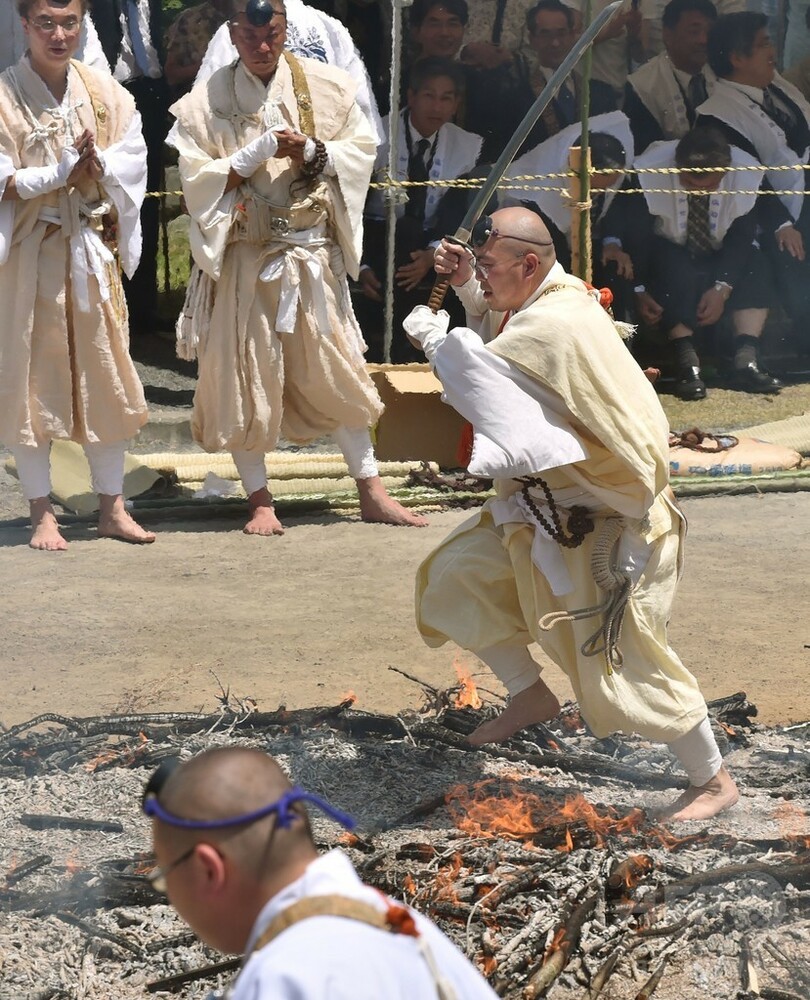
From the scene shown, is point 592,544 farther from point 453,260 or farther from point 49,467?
point 49,467

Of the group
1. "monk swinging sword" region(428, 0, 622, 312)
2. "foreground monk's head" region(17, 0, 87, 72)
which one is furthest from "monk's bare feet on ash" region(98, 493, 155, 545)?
"monk swinging sword" region(428, 0, 622, 312)

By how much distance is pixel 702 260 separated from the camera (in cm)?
1034

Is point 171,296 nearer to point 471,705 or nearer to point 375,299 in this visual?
point 375,299

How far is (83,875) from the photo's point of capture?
3.72 meters

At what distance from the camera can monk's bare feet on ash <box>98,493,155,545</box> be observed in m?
6.93

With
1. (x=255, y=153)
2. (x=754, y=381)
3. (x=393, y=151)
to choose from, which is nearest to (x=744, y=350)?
(x=754, y=381)

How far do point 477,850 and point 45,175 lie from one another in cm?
387

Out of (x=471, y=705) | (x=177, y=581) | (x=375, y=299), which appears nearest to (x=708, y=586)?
(x=471, y=705)

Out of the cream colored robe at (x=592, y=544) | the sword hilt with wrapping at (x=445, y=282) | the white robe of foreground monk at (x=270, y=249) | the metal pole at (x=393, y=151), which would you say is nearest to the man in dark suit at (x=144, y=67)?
the metal pole at (x=393, y=151)

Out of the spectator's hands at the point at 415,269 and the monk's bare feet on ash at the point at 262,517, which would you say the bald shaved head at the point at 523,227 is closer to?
the monk's bare feet on ash at the point at 262,517

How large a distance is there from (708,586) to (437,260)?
254 centimetres

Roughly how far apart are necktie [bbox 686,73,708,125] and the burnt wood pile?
21.3 feet

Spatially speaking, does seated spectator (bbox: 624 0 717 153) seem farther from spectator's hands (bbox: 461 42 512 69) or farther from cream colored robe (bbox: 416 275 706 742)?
cream colored robe (bbox: 416 275 706 742)

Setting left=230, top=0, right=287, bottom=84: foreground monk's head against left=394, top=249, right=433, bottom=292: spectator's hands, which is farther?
left=394, top=249, right=433, bottom=292: spectator's hands
